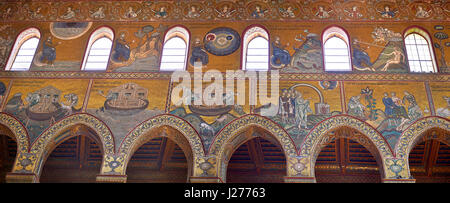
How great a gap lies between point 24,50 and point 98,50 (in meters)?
2.42

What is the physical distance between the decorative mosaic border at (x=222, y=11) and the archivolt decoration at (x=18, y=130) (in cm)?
384

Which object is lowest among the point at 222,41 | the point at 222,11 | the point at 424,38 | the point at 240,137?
the point at 240,137

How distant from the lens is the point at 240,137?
1216 cm

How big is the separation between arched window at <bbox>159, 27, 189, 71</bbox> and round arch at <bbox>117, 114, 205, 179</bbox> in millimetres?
1953

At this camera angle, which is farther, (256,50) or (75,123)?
(256,50)

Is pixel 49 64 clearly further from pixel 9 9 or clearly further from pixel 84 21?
pixel 9 9

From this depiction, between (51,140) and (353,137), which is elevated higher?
(353,137)

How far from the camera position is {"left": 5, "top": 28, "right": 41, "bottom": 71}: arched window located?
14.0m

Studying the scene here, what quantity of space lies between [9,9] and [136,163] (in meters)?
6.65

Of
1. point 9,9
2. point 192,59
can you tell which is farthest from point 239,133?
point 9,9

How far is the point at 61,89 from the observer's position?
515 inches

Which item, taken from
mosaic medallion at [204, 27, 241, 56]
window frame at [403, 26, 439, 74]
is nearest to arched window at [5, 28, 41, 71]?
mosaic medallion at [204, 27, 241, 56]

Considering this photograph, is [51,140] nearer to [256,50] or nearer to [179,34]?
[179,34]

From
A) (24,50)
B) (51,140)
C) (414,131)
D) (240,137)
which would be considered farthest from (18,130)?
(414,131)
